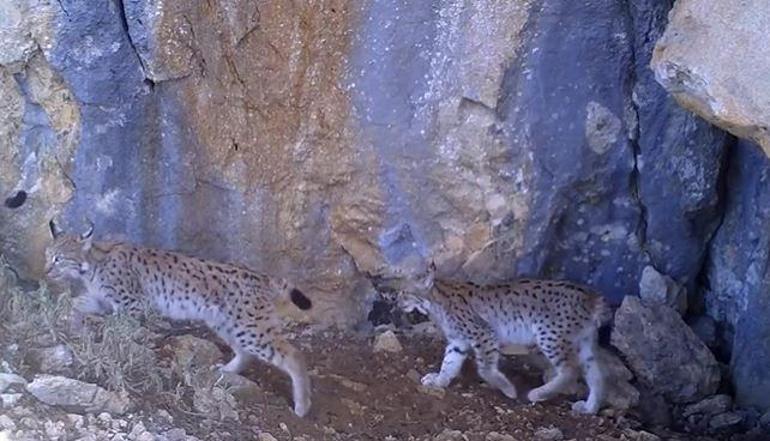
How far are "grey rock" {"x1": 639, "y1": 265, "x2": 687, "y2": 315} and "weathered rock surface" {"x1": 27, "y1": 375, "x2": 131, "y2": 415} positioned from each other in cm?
339

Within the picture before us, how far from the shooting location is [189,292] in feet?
28.7

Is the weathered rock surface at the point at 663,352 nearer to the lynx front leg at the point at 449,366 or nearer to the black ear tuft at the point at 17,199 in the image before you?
the lynx front leg at the point at 449,366

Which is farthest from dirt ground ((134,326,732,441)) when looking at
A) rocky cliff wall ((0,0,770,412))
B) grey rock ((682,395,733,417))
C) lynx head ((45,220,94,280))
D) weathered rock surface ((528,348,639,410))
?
lynx head ((45,220,94,280))

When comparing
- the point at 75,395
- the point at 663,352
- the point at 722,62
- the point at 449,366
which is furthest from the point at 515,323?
the point at 75,395

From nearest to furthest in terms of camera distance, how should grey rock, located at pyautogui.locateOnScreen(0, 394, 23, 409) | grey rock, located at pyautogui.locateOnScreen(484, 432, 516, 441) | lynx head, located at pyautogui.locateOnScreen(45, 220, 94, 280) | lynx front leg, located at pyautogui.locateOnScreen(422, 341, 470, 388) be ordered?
grey rock, located at pyautogui.locateOnScreen(0, 394, 23, 409), grey rock, located at pyautogui.locateOnScreen(484, 432, 516, 441), lynx head, located at pyautogui.locateOnScreen(45, 220, 94, 280), lynx front leg, located at pyautogui.locateOnScreen(422, 341, 470, 388)

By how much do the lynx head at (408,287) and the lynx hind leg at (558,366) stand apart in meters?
0.72

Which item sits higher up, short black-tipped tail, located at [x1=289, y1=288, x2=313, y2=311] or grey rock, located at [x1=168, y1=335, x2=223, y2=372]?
short black-tipped tail, located at [x1=289, y1=288, x2=313, y2=311]

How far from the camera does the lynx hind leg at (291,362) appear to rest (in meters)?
8.34

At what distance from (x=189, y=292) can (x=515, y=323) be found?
1952 millimetres

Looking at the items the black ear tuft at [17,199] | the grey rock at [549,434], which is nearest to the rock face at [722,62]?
the grey rock at [549,434]

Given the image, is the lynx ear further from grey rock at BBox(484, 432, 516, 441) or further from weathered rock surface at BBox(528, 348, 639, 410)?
weathered rock surface at BBox(528, 348, 639, 410)

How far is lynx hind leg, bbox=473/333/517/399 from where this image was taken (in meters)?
9.14

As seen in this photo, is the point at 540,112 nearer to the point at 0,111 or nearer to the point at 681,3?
the point at 681,3

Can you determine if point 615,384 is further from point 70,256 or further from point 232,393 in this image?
point 70,256
